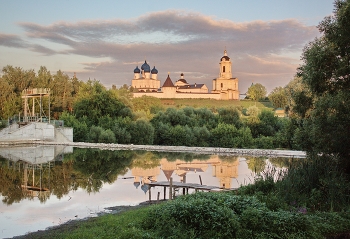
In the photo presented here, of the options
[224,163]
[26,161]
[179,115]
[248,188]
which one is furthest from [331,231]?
[179,115]

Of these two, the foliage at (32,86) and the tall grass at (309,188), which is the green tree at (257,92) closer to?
the foliage at (32,86)

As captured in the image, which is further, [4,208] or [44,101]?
[44,101]

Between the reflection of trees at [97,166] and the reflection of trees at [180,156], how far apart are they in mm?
1825

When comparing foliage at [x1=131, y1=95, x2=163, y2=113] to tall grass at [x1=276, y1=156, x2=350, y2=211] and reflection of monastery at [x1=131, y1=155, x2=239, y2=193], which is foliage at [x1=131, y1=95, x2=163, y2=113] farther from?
tall grass at [x1=276, y1=156, x2=350, y2=211]

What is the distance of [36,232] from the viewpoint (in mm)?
7691

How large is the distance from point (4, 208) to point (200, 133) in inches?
887

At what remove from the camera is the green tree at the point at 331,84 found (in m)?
9.46

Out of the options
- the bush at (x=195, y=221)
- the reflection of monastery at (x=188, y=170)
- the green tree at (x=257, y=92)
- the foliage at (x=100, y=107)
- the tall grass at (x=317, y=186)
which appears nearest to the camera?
the bush at (x=195, y=221)

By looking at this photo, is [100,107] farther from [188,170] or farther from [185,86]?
[185,86]

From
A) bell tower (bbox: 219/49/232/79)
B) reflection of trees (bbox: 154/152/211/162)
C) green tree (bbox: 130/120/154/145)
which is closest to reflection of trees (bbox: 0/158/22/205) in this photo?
reflection of trees (bbox: 154/152/211/162)

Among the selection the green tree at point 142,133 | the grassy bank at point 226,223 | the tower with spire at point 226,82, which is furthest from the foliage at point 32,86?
the tower with spire at point 226,82

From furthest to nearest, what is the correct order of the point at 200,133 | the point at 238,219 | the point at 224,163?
the point at 200,133
the point at 224,163
the point at 238,219

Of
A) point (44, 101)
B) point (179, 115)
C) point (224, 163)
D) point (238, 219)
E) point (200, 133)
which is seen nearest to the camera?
point (238, 219)

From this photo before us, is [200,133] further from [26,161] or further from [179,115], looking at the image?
[26,161]
